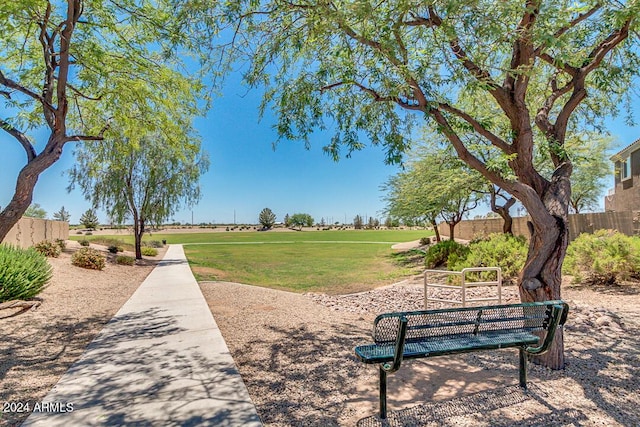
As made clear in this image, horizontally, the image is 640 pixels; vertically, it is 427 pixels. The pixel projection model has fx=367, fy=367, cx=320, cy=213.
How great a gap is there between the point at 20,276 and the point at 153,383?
20.1 feet

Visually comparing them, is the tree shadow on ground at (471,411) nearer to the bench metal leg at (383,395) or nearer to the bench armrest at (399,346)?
the bench metal leg at (383,395)

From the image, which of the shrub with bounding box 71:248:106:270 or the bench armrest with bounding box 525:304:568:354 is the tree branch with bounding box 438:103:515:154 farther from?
the shrub with bounding box 71:248:106:270

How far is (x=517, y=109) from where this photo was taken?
468 centimetres

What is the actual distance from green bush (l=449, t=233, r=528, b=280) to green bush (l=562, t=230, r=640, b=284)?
55.1 inches

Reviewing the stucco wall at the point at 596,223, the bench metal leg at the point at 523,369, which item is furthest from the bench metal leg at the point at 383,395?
the stucco wall at the point at 596,223

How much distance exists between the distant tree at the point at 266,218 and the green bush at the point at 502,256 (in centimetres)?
9641

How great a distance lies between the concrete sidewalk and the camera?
322 cm

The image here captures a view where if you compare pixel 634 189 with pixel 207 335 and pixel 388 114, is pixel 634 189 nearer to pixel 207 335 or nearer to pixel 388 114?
pixel 388 114

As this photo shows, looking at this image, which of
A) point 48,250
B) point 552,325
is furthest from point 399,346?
point 48,250

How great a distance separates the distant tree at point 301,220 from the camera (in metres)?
125

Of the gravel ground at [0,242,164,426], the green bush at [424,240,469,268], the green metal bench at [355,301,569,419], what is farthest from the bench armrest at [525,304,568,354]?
the green bush at [424,240,469,268]

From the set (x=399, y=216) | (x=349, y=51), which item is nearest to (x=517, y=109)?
(x=349, y=51)

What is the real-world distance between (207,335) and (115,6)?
18.1 ft

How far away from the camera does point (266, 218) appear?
4232 inches
